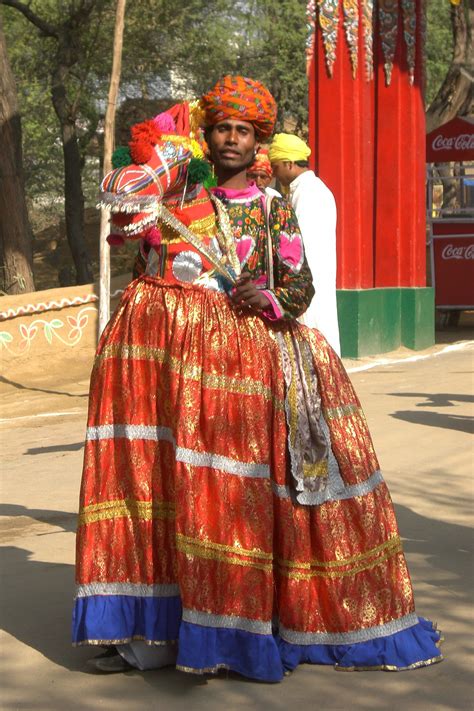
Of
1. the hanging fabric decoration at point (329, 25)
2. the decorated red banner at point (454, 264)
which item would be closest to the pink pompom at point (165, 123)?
the hanging fabric decoration at point (329, 25)

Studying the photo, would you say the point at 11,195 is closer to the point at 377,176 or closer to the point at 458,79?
the point at 377,176

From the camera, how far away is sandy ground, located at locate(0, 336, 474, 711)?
391 centimetres

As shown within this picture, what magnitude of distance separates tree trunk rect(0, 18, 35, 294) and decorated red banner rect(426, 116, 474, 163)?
20.9ft

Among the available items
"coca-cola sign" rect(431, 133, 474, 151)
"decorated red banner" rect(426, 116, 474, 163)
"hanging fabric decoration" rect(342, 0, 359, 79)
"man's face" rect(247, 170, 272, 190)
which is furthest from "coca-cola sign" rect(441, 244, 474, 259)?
"man's face" rect(247, 170, 272, 190)

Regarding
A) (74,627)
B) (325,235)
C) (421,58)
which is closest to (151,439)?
(74,627)

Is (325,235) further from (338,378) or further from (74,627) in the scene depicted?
(74,627)

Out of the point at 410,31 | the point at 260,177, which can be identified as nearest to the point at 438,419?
the point at 260,177

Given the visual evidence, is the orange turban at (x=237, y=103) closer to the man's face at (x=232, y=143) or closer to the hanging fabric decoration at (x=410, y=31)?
the man's face at (x=232, y=143)

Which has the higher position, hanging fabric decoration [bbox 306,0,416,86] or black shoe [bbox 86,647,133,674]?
hanging fabric decoration [bbox 306,0,416,86]

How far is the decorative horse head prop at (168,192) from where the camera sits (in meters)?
3.98

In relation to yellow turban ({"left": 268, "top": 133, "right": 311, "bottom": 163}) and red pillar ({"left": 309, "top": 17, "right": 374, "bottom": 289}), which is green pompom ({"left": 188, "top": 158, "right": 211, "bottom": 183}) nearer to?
yellow turban ({"left": 268, "top": 133, "right": 311, "bottom": 163})

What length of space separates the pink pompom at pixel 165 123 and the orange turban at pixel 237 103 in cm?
14

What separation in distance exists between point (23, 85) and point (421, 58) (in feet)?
62.2

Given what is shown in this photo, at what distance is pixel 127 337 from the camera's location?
13.4 feet
